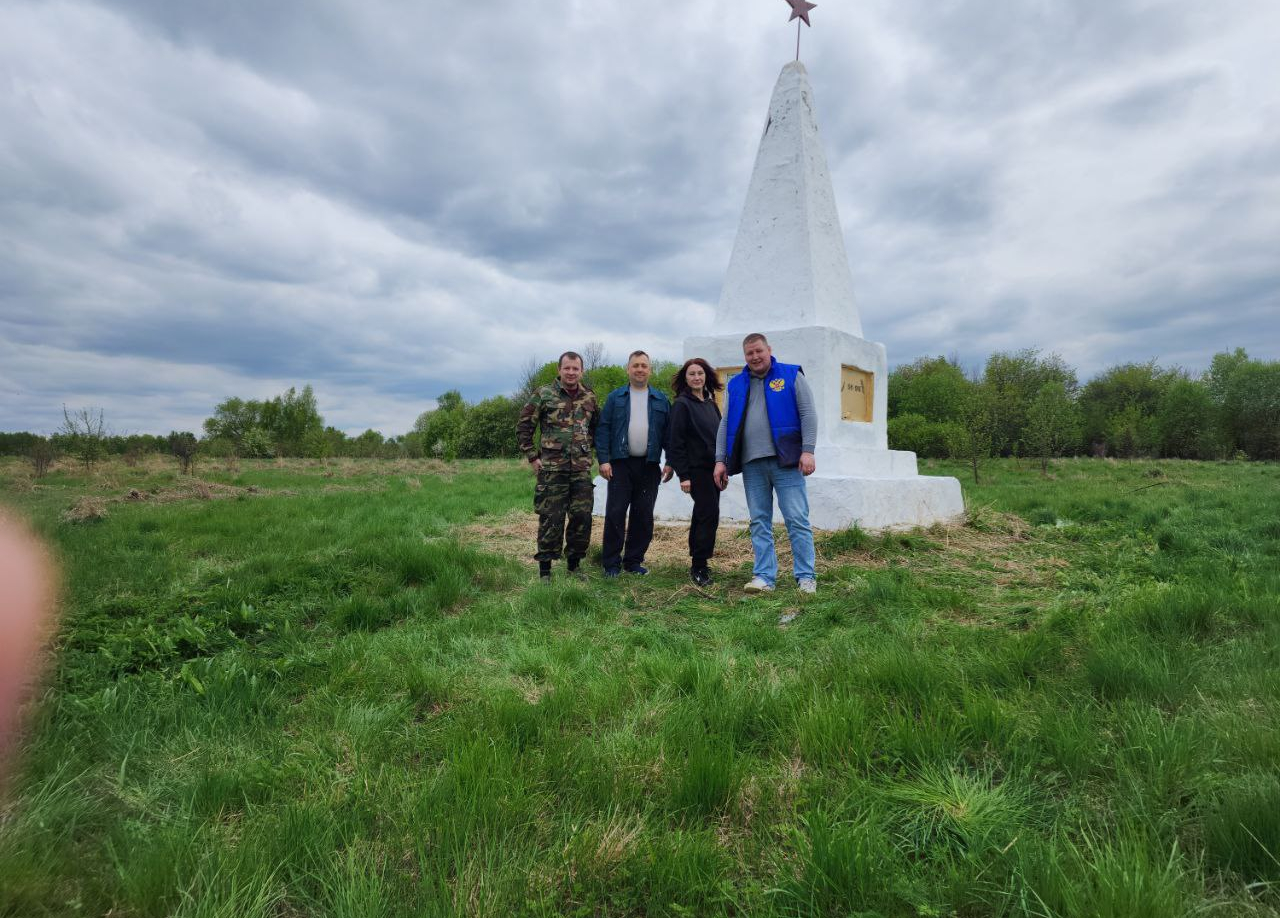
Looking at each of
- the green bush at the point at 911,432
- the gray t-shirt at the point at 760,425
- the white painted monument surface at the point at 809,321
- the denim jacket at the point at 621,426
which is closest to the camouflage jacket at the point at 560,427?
the denim jacket at the point at 621,426

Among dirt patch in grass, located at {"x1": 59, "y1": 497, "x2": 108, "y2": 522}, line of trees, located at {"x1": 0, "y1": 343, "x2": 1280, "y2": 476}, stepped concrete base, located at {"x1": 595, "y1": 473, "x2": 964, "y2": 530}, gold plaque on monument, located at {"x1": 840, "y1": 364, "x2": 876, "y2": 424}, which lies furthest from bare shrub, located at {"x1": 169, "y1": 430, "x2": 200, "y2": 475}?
gold plaque on monument, located at {"x1": 840, "y1": 364, "x2": 876, "y2": 424}

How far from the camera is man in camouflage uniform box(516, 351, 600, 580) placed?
5684 mm

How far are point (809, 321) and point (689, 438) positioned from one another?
11.9 feet

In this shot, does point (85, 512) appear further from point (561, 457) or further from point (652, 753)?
point (652, 753)

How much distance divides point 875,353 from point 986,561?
13.4 ft

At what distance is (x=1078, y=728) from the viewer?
2.24 m

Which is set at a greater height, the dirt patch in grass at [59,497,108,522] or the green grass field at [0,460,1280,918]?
the dirt patch in grass at [59,497,108,522]

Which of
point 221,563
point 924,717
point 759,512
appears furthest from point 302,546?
point 924,717

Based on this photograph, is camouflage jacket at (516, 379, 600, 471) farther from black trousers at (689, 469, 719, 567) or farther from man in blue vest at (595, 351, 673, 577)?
black trousers at (689, 469, 719, 567)

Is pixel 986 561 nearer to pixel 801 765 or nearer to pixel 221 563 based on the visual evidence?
pixel 801 765

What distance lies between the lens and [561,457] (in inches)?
224

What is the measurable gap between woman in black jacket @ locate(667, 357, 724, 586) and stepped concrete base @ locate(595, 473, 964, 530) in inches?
73.3

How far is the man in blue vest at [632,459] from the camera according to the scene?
6.05 meters

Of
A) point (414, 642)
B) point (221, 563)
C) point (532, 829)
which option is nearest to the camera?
point (532, 829)
